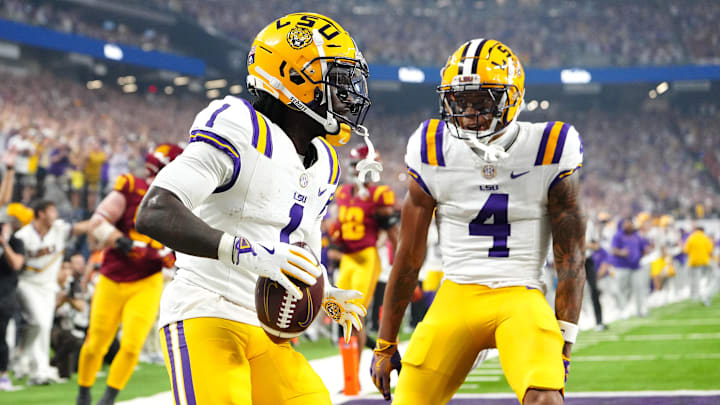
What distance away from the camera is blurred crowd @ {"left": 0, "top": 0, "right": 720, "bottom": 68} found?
111ft

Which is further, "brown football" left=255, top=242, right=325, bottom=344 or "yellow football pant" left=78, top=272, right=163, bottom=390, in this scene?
"yellow football pant" left=78, top=272, right=163, bottom=390

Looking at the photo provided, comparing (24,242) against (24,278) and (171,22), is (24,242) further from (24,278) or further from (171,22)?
(171,22)

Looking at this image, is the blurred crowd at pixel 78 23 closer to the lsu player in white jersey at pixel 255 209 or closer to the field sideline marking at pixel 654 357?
the field sideline marking at pixel 654 357

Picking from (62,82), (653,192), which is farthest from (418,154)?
(653,192)

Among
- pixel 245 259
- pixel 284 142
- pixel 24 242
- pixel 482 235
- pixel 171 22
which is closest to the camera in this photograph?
pixel 245 259

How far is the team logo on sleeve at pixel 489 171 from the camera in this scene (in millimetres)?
3408

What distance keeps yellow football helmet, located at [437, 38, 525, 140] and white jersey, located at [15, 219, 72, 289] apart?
5.75 m

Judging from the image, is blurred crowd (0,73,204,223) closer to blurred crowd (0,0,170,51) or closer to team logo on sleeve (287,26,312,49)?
blurred crowd (0,0,170,51)

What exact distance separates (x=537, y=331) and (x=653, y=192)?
29386 millimetres

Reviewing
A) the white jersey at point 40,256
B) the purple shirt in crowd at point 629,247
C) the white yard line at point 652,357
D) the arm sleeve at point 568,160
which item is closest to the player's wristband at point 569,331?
the arm sleeve at point 568,160

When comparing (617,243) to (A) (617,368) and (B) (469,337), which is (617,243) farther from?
(B) (469,337)

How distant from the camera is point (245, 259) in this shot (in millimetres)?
2180

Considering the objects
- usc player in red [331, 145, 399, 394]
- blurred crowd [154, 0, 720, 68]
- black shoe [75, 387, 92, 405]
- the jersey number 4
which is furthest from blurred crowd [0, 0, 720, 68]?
the jersey number 4

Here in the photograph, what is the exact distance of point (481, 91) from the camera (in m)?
3.47
